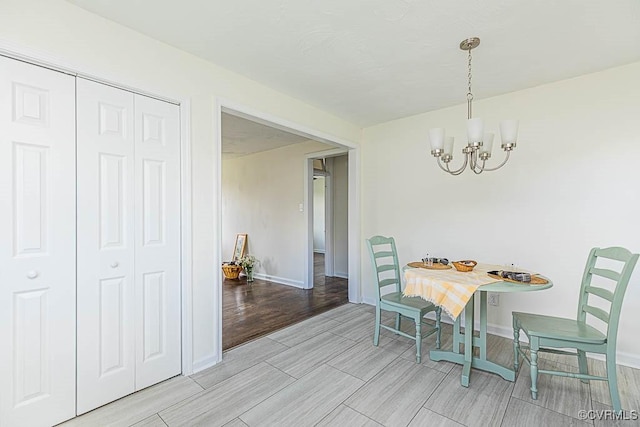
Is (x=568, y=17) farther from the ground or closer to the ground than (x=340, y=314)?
farther from the ground

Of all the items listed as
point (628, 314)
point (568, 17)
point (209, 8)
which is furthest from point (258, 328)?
point (568, 17)

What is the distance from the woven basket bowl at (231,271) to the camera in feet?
17.9

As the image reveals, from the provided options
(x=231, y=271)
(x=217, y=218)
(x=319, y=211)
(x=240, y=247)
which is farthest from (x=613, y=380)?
(x=319, y=211)

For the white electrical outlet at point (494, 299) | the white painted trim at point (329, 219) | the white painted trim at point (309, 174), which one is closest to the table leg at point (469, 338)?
the white electrical outlet at point (494, 299)

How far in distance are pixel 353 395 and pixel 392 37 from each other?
2.51 metres

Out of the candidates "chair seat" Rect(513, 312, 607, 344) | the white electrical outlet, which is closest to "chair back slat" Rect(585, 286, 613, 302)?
"chair seat" Rect(513, 312, 607, 344)

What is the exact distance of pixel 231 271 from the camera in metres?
5.46

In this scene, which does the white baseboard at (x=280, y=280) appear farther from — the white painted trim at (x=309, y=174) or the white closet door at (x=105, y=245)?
the white closet door at (x=105, y=245)

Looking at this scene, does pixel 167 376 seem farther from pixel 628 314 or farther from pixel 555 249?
pixel 628 314

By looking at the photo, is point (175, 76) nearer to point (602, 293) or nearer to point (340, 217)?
point (602, 293)

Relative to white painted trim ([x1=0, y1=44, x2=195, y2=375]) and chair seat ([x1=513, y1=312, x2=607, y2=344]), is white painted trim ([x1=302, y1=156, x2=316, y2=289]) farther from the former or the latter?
chair seat ([x1=513, y1=312, x2=607, y2=344])

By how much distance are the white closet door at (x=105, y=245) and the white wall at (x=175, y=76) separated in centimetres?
19

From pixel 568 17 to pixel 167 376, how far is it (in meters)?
3.68

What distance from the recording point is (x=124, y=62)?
191 cm
